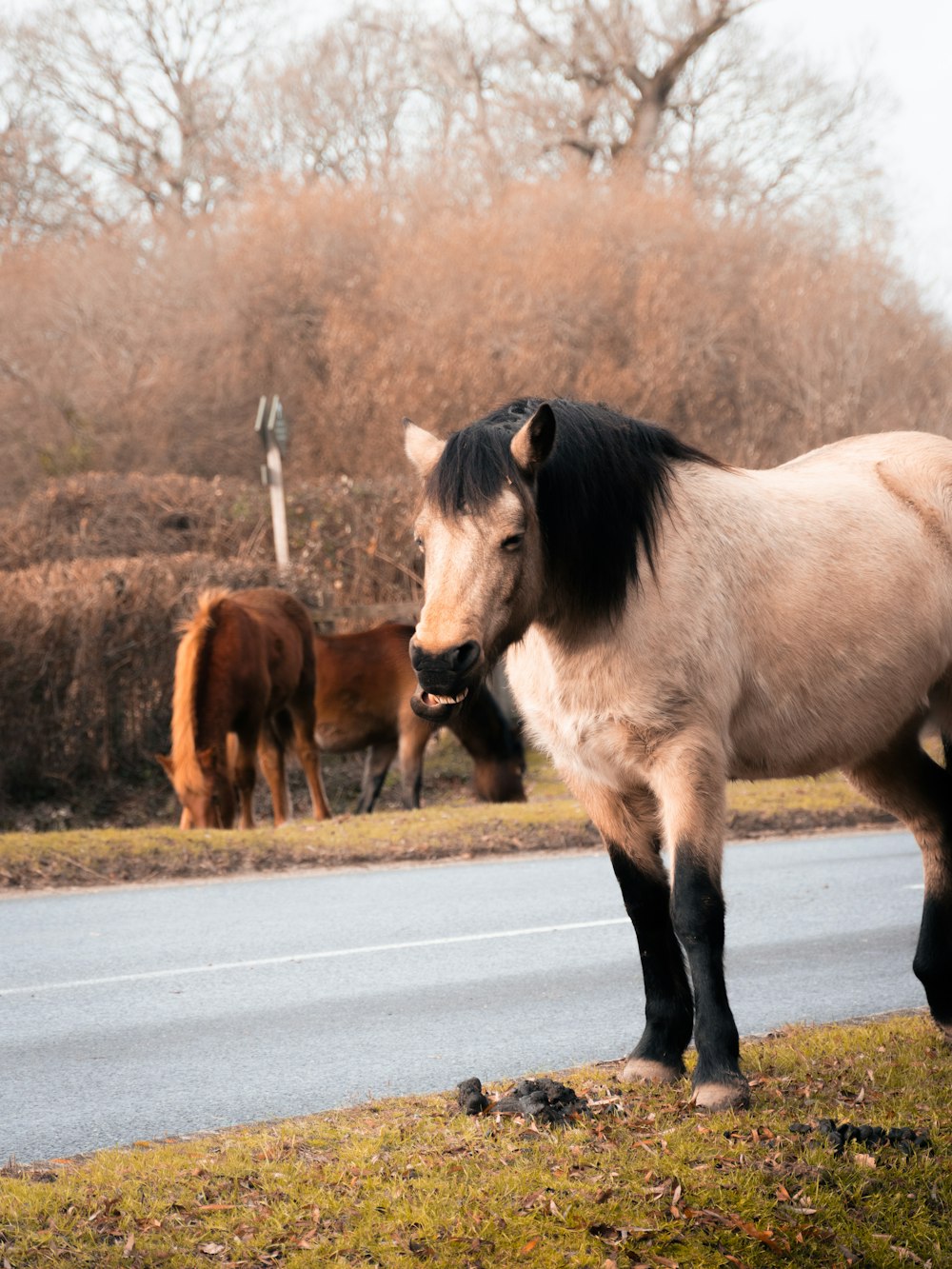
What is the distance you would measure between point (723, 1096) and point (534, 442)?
2.10 meters

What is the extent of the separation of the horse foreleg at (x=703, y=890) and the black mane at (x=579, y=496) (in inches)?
21.5

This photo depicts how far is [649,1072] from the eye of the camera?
15.5 ft

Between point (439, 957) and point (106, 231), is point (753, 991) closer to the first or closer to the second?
point (439, 957)

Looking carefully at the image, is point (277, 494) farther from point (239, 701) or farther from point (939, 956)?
point (939, 956)

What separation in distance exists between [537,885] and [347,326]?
1615 cm

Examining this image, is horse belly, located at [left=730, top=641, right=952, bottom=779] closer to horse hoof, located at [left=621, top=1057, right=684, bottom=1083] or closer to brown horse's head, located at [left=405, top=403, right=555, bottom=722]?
brown horse's head, located at [left=405, top=403, right=555, bottom=722]

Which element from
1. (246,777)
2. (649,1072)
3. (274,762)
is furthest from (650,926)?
(274,762)

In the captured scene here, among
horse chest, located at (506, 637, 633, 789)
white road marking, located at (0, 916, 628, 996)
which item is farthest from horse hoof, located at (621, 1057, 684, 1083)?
white road marking, located at (0, 916, 628, 996)

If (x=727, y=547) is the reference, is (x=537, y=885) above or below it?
below

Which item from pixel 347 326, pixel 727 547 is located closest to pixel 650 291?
pixel 347 326

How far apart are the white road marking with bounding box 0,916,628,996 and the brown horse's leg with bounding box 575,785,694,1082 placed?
3.01 metres

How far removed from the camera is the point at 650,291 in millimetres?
24406

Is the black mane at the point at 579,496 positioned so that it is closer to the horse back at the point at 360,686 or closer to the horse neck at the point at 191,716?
the horse neck at the point at 191,716

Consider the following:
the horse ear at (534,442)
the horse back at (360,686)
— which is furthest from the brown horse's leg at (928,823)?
the horse back at (360,686)
